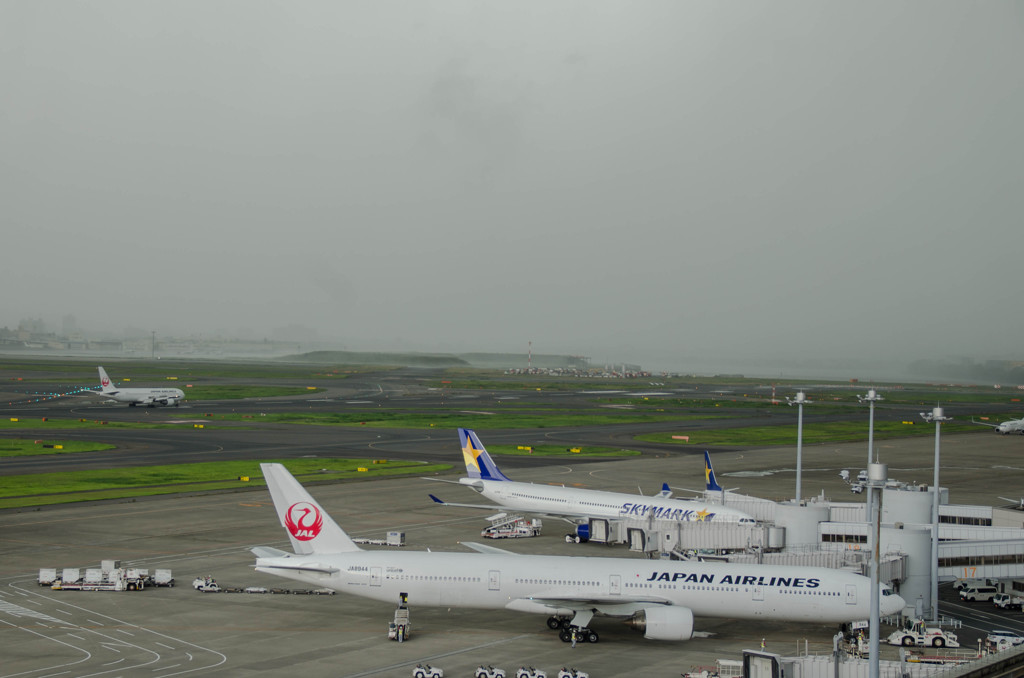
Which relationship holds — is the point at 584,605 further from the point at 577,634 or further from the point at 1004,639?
the point at 1004,639

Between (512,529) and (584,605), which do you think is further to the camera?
(512,529)

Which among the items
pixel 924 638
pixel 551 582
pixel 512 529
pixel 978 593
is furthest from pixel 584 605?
pixel 978 593

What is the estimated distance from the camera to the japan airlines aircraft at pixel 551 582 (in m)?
43.8

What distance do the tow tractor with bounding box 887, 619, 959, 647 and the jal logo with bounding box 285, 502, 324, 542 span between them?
28.0 meters

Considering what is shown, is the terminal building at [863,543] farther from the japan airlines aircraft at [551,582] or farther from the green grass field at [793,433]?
the green grass field at [793,433]

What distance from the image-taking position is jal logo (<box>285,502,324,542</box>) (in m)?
44.8

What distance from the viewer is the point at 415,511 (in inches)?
3140

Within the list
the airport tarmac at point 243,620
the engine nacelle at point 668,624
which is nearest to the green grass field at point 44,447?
the airport tarmac at point 243,620

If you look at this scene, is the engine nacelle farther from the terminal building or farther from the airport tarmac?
the terminal building

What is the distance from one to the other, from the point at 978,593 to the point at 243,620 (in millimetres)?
42208

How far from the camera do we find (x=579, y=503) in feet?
227

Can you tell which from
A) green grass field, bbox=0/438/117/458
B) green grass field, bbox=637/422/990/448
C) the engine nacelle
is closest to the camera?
the engine nacelle

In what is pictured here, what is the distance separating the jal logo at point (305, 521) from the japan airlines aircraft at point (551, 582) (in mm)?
48

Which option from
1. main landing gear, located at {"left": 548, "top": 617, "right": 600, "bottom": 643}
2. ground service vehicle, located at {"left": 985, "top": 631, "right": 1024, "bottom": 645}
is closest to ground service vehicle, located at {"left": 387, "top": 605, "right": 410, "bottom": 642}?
main landing gear, located at {"left": 548, "top": 617, "right": 600, "bottom": 643}
